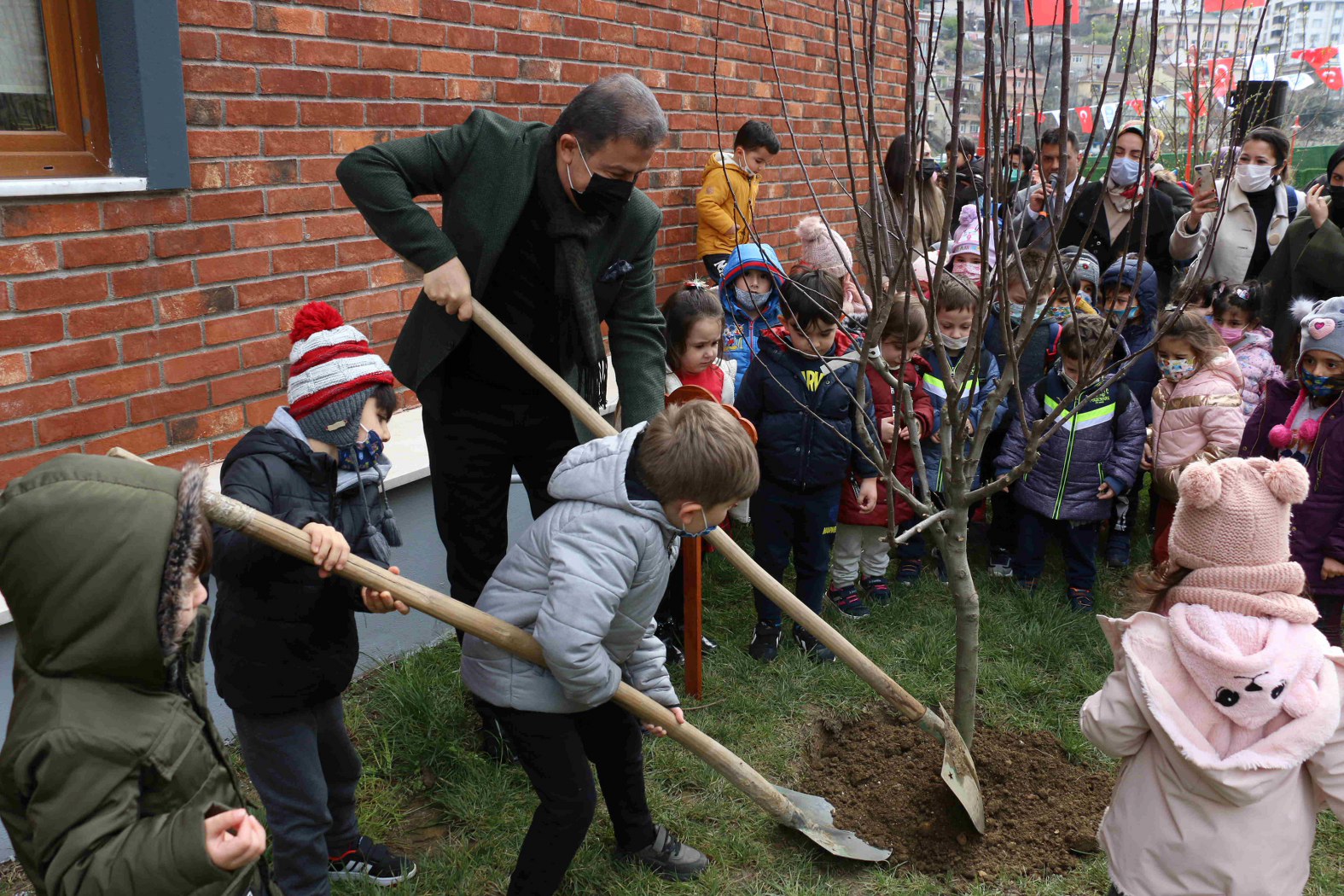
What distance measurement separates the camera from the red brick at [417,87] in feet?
13.7

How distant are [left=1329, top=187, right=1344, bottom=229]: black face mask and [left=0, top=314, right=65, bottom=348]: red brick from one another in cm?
630

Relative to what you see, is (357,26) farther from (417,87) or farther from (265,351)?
(265,351)

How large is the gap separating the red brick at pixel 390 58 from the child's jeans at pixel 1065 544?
320cm

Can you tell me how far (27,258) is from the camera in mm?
3006

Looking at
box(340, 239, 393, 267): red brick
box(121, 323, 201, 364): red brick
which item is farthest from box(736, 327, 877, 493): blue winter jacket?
box(121, 323, 201, 364): red brick

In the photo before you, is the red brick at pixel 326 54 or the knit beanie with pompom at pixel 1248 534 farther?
the red brick at pixel 326 54

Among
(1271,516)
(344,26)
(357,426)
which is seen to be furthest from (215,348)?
(1271,516)

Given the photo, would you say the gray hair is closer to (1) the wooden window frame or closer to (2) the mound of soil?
(1) the wooden window frame

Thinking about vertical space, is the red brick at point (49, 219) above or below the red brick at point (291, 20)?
below

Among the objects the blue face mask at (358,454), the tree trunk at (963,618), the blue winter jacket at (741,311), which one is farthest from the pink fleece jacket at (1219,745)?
the blue winter jacket at (741,311)

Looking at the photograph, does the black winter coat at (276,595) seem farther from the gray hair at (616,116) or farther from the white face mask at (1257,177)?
the white face mask at (1257,177)

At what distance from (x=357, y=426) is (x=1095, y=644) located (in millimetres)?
3181

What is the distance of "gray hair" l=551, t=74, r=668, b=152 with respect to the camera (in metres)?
2.71

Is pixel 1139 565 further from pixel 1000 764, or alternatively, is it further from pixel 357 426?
pixel 357 426
